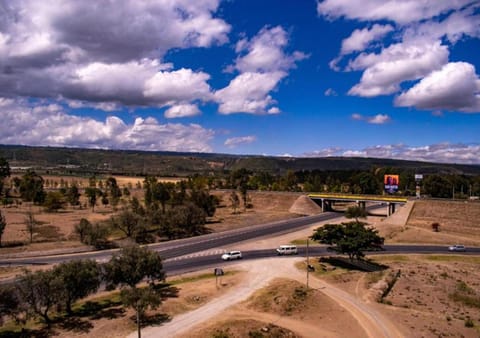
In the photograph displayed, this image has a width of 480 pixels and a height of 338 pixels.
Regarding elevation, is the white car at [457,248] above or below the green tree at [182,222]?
below

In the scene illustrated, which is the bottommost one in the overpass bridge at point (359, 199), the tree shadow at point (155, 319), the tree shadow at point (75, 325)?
the tree shadow at point (75, 325)

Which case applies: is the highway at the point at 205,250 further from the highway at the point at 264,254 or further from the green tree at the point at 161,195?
the green tree at the point at 161,195

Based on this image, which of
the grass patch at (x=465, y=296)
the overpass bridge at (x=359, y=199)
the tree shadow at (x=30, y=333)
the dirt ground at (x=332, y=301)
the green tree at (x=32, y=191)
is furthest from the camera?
the green tree at (x=32, y=191)

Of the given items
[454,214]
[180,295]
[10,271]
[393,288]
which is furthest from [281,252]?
[454,214]

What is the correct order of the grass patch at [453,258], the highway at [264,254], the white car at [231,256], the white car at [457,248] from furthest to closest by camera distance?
the white car at [457,248] < the grass patch at [453,258] < the white car at [231,256] < the highway at [264,254]

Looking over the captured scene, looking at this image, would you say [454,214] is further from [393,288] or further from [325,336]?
[325,336]

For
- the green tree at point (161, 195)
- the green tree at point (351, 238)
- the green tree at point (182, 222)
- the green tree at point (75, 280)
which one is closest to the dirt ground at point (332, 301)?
the green tree at point (75, 280)

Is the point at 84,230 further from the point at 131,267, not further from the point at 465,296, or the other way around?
the point at 465,296

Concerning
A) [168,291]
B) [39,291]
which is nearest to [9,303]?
[39,291]
